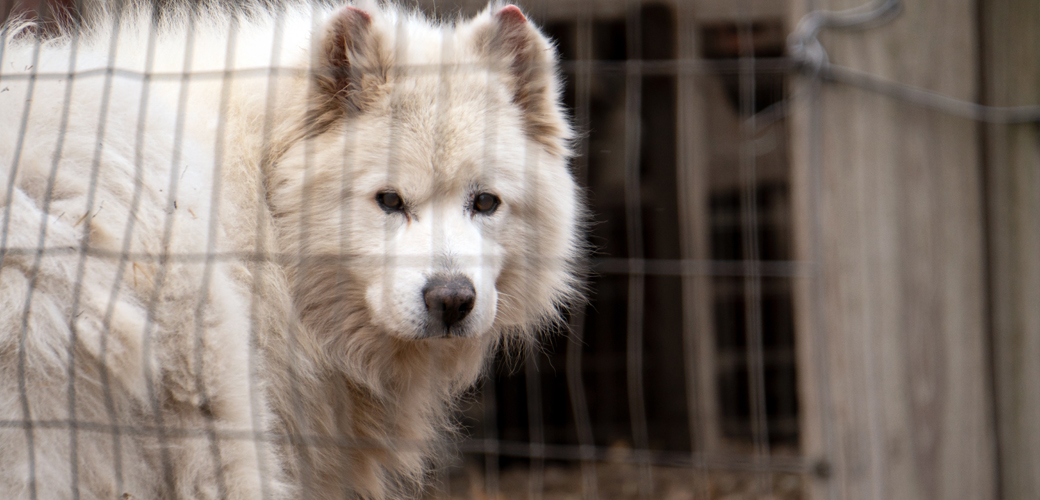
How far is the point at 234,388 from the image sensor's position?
212 centimetres

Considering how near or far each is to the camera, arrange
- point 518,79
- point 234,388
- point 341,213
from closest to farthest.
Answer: point 234,388 → point 341,213 → point 518,79

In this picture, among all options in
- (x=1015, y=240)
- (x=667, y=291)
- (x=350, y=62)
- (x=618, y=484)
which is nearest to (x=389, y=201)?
(x=350, y=62)

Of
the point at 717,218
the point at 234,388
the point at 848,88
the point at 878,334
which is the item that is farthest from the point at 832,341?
the point at 717,218

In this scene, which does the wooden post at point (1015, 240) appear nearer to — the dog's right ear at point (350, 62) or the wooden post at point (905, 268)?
the wooden post at point (905, 268)

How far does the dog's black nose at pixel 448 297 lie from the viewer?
233 centimetres

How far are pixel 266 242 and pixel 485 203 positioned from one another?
2.48 feet

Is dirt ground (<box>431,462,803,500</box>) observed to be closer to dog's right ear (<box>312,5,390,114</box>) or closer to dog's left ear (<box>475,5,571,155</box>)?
dog's left ear (<box>475,5,571,155</box>)

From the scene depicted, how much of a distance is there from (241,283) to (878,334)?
2356 millimetres

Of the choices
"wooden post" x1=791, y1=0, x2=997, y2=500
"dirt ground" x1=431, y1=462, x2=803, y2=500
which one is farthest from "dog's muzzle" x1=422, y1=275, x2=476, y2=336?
"dirt ground" x1=431, y1=462, x2=803, y2=500

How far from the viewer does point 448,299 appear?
2.33 m

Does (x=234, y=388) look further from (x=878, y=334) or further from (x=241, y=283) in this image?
(x=878, y=334)

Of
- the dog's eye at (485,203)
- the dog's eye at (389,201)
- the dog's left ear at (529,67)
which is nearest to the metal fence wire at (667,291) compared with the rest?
the dog's left ear at (529,67)

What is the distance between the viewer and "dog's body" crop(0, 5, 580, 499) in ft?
6.46

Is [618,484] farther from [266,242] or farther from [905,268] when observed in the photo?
[266,242]
